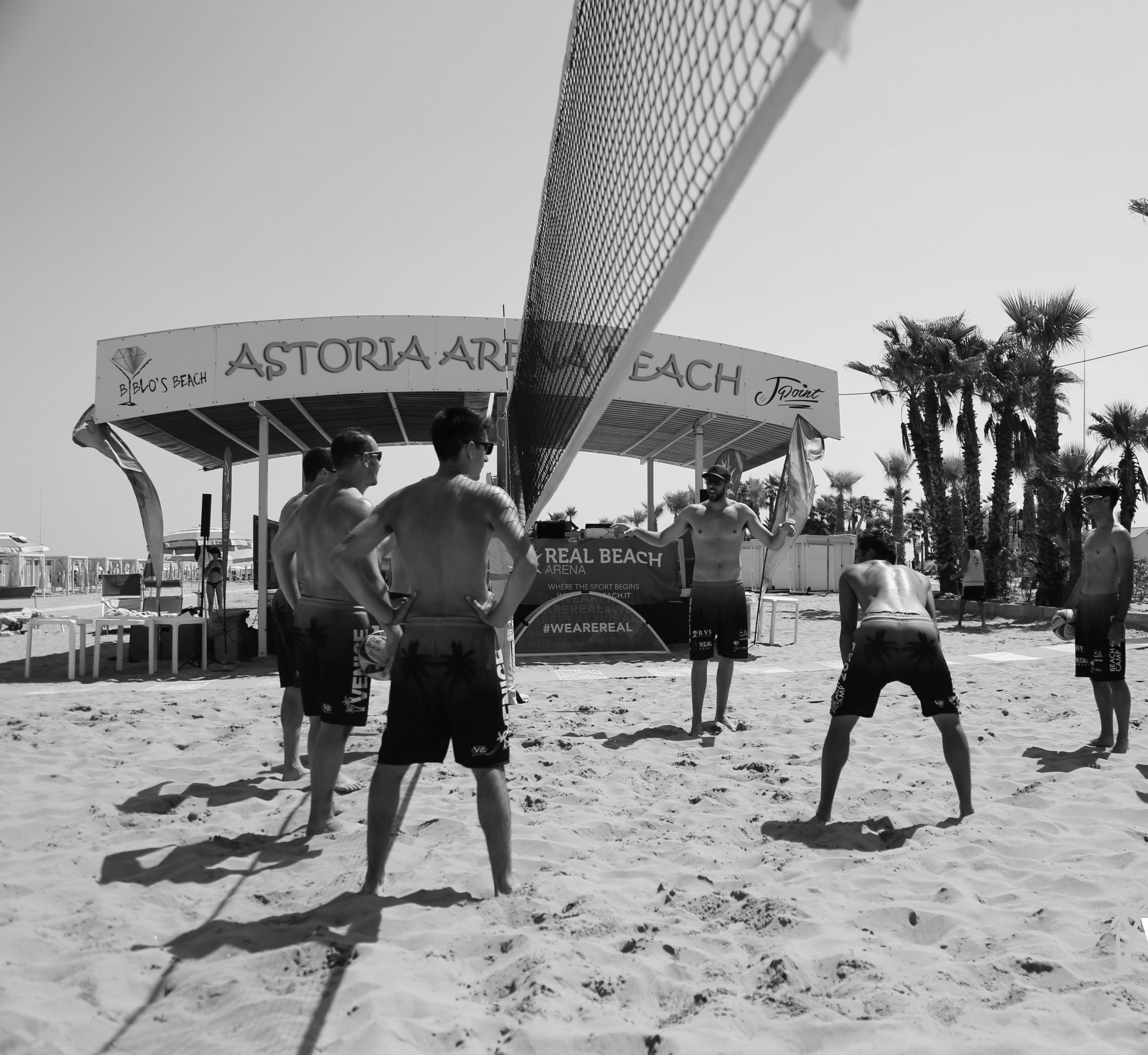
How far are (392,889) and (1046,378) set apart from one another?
1857cm

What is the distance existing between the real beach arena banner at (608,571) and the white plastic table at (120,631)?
13.3 feet

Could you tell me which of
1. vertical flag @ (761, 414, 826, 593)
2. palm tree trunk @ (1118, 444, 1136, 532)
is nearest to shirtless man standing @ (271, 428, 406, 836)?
vertical flag @ (761, 414, 826, 593)

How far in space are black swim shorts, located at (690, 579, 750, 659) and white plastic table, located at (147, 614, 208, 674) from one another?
5.74m

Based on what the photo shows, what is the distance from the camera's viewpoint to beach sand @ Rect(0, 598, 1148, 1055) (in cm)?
203

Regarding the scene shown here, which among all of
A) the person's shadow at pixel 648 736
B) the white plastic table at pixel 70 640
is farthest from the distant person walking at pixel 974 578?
the white plastic table at pixel 70 640

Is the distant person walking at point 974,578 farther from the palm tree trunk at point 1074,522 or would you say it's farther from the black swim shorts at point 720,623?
the black swim shorts at point 720,623

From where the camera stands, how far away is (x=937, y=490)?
65.6 feet

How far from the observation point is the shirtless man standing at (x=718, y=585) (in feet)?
17.4

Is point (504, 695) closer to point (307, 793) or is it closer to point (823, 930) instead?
point (823, 930)

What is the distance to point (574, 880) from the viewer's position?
2.92 m

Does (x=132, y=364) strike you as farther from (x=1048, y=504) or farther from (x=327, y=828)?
(x=1048, y=504)

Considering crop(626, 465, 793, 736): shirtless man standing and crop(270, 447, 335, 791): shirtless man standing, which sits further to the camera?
crop(626, 465, 793, 736): shirtless man standing

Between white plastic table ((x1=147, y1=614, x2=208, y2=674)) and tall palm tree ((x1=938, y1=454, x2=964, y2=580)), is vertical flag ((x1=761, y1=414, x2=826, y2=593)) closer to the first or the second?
white plastic table ((x1=147, y1=614, x2=208, y2=674))

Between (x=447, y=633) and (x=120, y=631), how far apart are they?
7596 mm
